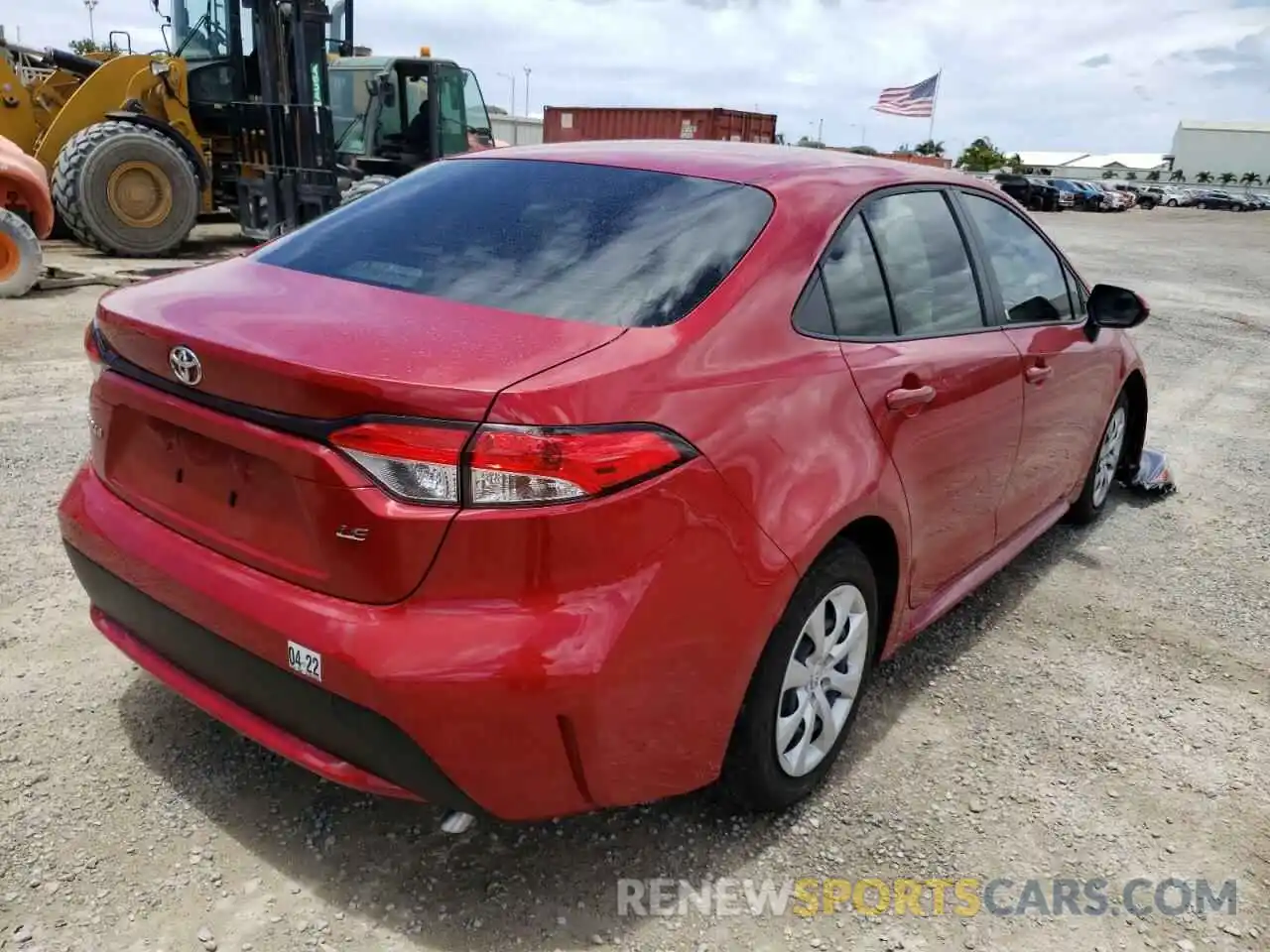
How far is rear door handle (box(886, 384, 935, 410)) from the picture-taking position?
265 centimetres

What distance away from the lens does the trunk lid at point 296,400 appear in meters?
1.89

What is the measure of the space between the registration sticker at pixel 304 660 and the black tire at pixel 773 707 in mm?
934

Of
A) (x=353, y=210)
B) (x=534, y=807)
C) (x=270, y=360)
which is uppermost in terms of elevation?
(x=353, y=210)

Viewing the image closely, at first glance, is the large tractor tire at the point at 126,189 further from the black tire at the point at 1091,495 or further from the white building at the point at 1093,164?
the white building at the point at 1093,164

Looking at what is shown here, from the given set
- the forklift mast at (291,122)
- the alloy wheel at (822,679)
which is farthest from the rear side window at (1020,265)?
the forklift mast at (291,122)

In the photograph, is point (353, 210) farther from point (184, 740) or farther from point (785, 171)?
point (184, 740)

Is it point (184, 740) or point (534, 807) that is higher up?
point (534, 807)

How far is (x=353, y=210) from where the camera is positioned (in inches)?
118

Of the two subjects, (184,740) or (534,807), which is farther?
(184,740)

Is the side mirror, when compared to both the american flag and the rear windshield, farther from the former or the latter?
the american flag

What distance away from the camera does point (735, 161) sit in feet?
9.27

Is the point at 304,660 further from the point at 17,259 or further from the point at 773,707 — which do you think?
the point at 17,259

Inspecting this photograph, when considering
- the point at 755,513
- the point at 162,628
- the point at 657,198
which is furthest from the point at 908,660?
the point at 162,628

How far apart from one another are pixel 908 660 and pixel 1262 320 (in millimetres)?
11711
